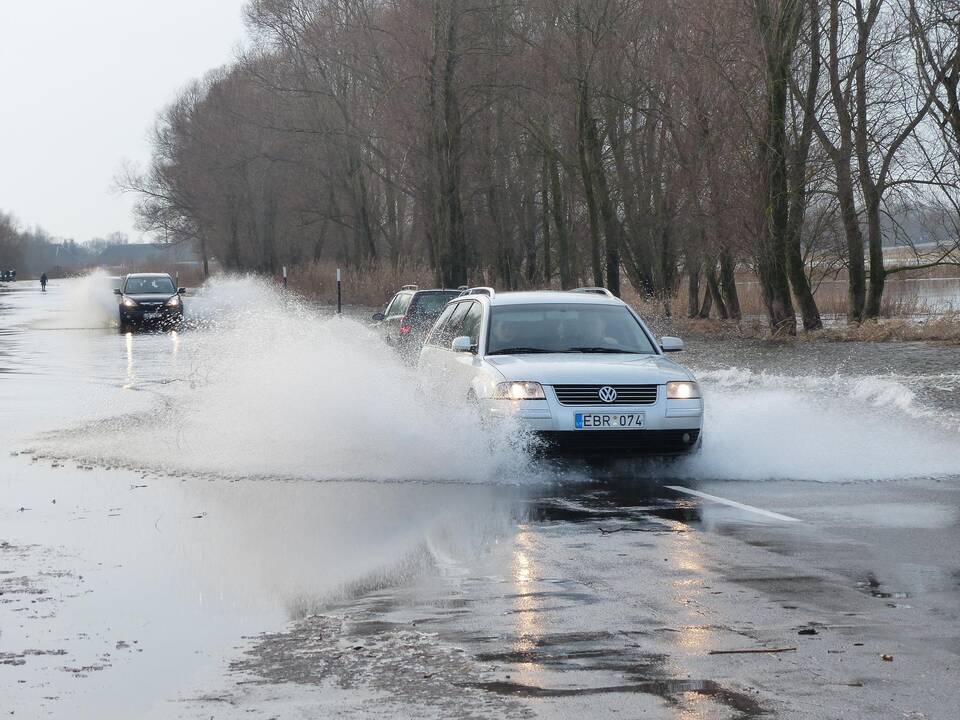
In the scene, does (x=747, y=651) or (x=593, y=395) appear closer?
(x=747, y=651)

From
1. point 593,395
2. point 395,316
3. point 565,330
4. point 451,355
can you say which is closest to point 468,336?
point 451,355

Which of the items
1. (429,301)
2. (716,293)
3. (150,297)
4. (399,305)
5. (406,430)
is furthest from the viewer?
(150,297)

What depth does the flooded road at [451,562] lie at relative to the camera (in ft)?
17.8

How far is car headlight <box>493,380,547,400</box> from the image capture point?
11.5 metres

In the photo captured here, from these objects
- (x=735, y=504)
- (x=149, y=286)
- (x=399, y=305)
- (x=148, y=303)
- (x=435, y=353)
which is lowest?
(x=735, y=504)

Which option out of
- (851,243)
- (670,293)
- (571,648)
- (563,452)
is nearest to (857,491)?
(563,452)

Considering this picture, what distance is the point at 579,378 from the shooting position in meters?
11.6

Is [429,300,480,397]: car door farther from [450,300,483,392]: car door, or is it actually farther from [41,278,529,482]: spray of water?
[41,278,529,482]: spray of water

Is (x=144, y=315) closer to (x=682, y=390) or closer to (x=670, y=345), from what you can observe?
(x=670, y=345)

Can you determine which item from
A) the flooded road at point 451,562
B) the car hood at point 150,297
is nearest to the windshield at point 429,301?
the flooded road at point 451,562

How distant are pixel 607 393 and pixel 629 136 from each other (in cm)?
3141

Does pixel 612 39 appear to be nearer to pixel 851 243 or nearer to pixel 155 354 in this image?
pixel 851 243

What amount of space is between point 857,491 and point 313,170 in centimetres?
6403

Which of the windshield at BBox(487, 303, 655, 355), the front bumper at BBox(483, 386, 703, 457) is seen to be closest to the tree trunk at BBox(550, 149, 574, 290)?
the windshield at BBox(487, 303, 655, 355)
